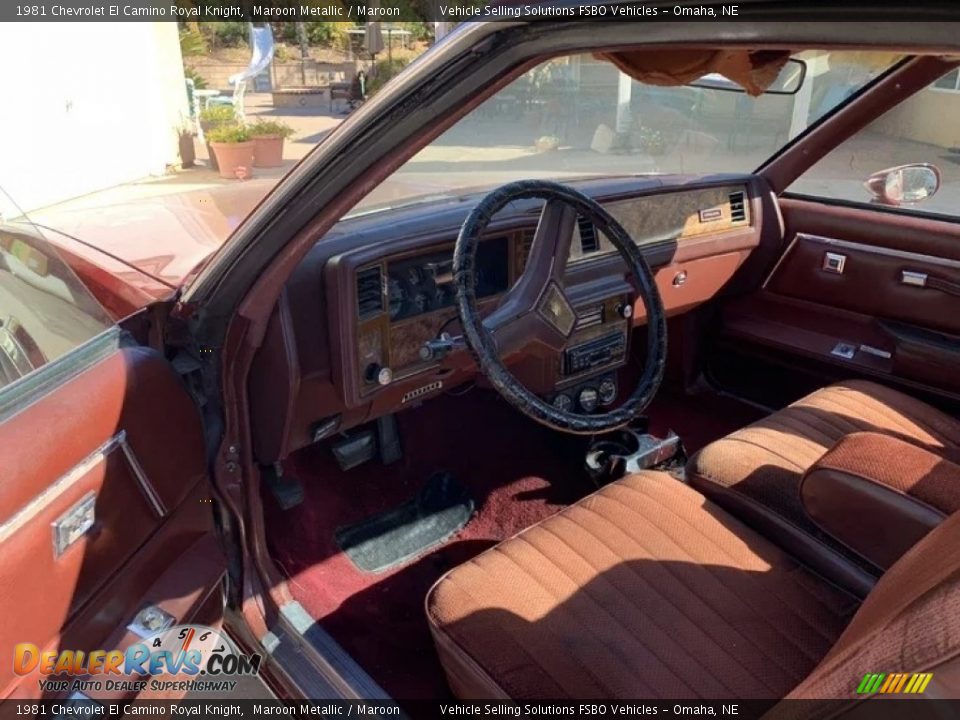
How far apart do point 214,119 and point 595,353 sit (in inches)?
400

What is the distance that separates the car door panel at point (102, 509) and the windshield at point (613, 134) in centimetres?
102

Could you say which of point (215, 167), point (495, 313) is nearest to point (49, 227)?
point (495, 313)

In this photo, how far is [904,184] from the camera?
2844 mm

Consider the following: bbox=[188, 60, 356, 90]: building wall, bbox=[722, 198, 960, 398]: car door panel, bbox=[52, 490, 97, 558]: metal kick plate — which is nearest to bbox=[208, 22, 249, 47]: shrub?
bbox=[188, 60, 356, 90]: building wall

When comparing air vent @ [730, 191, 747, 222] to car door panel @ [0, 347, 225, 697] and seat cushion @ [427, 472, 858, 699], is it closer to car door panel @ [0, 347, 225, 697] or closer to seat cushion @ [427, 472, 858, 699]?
seat cushion @ [427, 472, 858, 699]

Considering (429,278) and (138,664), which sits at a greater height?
(429,278)

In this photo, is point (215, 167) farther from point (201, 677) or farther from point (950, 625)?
point (950, 625)

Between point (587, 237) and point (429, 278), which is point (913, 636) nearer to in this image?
point (429, 278)

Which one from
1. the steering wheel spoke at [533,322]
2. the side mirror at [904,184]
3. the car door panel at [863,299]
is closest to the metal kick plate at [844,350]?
the car door panel at [863,299]

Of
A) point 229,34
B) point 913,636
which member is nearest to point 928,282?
point 913,636

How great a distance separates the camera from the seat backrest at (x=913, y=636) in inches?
32.2

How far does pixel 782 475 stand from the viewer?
6.66 ft

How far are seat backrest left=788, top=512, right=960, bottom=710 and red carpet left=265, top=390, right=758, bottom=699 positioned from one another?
4.03ft

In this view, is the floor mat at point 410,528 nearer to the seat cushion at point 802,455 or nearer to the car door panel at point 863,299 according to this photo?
the seat cushion at point 802,455
